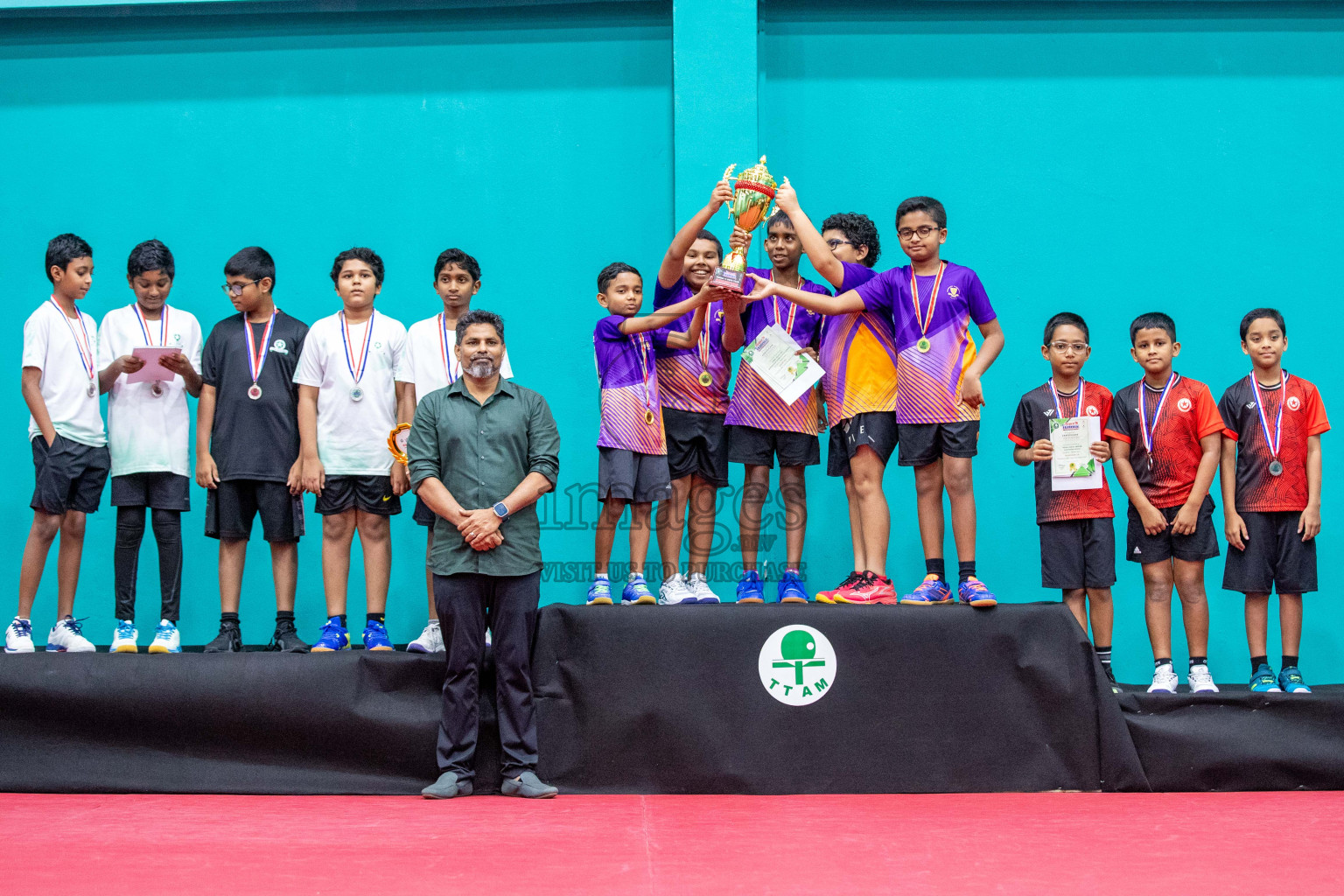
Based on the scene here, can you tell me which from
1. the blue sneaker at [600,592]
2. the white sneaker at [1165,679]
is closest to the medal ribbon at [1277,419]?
the white sneaker at [1165,679]

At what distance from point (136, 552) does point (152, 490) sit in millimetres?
279

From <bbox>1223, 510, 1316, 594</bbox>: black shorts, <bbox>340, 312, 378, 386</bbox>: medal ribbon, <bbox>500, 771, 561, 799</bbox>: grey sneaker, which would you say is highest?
<bbox>340, 312, 378, 386</bbox>: medal ribbon

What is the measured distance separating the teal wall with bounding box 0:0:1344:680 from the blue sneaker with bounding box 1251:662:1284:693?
136 cm

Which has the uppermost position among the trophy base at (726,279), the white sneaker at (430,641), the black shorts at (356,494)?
the trophy base at (726,279)

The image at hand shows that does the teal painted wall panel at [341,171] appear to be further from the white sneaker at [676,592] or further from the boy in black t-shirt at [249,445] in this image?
the white sneaker at [676,592]

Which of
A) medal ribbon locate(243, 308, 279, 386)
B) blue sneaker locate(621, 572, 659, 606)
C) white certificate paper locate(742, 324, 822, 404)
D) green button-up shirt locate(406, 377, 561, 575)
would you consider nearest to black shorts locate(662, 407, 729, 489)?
white certificate paper locate(742, 324, 822, 404)

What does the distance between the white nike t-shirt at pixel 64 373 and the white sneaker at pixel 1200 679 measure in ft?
15.5

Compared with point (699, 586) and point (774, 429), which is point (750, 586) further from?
point (774, 429)

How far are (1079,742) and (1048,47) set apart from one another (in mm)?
3987

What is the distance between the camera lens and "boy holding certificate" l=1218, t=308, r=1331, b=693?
171 inches

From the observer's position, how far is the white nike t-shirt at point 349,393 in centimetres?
430

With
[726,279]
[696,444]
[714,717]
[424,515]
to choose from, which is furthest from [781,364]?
[424,515]

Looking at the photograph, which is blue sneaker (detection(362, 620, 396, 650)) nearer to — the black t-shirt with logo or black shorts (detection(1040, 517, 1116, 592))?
the black t-shirt with logo

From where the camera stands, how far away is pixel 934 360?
13.1 feet
